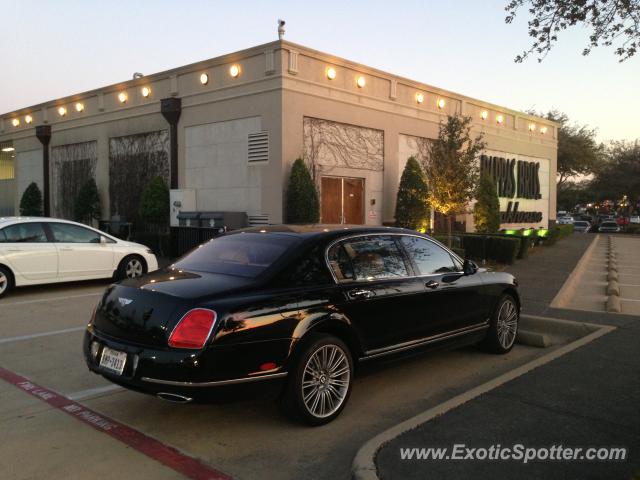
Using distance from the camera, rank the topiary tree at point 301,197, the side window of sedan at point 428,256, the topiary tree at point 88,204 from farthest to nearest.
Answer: the topiary tree at point 88,204
the topiary tree at point 301,197
the side window of sedan at point 428,256

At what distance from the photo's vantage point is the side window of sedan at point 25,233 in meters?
10.3

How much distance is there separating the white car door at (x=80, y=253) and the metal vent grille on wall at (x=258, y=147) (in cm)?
501

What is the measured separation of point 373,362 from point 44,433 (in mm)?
2622

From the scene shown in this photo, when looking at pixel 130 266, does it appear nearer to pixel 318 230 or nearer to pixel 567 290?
pixel 318 230

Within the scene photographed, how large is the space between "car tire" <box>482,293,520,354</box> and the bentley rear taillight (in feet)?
11.9

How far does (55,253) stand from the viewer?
10.7m

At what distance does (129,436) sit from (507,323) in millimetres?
4391

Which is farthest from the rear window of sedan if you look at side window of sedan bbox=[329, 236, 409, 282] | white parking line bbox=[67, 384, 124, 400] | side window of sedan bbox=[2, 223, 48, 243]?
side window of sedan bbox=[2, 223, 48, 243]

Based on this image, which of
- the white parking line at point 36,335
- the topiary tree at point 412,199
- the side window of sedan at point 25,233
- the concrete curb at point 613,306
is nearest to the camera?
the white parking line at point 36,335

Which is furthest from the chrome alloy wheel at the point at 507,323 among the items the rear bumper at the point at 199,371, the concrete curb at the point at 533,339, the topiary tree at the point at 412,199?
the topiary tree at the point at 412,199

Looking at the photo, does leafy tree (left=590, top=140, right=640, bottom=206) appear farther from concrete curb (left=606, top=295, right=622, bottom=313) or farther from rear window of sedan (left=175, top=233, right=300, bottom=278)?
rear window of sedan (left=175, top=233, right=300, bottom=278)

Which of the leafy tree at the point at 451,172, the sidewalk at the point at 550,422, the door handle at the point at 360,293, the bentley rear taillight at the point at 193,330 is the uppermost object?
the leafy tree at the point at 451,172

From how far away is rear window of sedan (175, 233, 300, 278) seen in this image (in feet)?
Result: 15.6

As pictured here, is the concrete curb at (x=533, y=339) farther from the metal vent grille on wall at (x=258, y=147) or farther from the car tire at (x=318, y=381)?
the metal vent grille on wall at (x=258, y=147)
